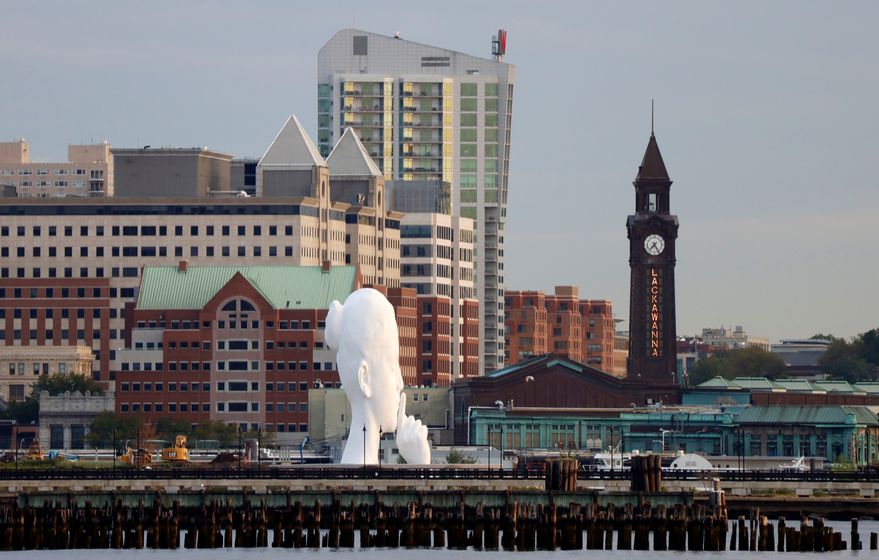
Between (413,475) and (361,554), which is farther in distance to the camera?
(413,475)

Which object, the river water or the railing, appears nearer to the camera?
the river water

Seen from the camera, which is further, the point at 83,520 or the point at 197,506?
the point at 197,506

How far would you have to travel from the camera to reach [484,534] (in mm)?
154125

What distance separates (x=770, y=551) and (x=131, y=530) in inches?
1316

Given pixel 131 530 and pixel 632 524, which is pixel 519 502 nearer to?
pixel 632 524

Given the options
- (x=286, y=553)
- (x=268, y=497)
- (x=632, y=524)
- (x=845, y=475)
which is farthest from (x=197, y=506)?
(x=845, y=475)

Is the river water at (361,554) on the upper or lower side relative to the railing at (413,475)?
lower

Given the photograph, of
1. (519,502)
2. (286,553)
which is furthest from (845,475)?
(286,553)

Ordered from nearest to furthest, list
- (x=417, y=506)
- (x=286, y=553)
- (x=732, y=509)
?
(x=286, y=553) < (x=417, y=506) < (x=732, y=509)

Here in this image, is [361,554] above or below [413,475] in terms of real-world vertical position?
below

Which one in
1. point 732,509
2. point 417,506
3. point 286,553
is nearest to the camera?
point 286,553

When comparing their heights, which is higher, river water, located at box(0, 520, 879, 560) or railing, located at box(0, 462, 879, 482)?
railing, located at box(0, 462, 879, 482)

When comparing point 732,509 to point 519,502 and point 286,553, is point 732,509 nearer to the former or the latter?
point 519,502

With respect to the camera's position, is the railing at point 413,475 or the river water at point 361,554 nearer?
the river water at point 361,554
